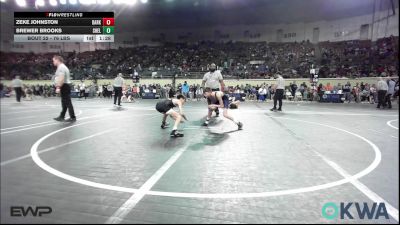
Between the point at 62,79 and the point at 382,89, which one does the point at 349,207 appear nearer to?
the point at 62,79

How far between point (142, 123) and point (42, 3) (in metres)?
3.91

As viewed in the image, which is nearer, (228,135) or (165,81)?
(228,135)

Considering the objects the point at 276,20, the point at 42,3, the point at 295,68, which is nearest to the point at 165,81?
the point at 295,68

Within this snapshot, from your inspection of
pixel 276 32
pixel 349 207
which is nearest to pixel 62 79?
pixel 349 207

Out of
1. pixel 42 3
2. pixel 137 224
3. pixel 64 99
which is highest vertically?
pixel 42 3

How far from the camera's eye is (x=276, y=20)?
110ft

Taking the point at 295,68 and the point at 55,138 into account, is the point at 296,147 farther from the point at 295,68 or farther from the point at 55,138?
the point at 295,68

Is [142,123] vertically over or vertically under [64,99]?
under
